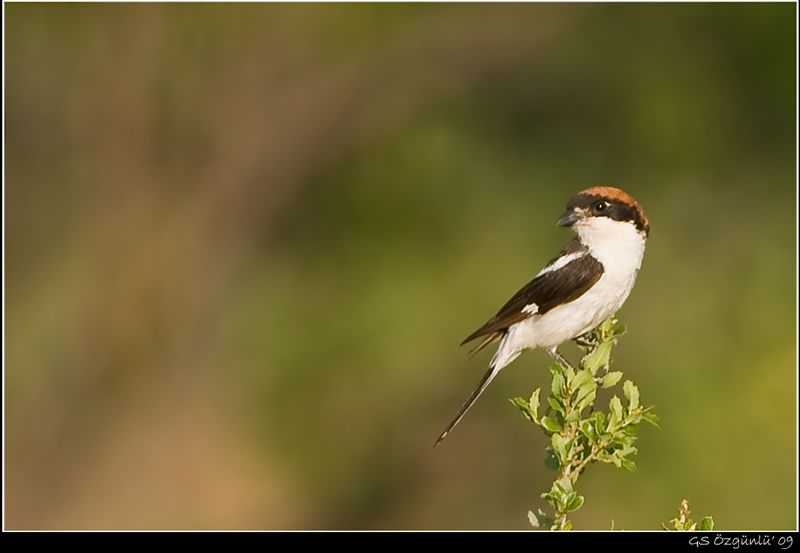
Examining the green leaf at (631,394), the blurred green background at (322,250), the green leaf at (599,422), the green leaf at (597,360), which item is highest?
the green leaf at (631,394)

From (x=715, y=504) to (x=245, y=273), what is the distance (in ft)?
19.7

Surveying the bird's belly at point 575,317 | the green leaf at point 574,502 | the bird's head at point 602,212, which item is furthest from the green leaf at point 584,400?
the bird's head at point 602,212

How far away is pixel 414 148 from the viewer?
1371cm

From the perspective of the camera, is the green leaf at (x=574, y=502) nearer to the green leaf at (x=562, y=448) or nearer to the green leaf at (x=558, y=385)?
the green leaf at (x=562, y=448)

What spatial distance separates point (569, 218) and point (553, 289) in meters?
0.31

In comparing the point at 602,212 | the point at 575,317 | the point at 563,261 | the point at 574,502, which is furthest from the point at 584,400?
the point at 602,212

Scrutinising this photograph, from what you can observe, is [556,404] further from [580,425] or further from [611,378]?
[611,378]

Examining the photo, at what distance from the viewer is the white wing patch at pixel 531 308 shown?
4566mm

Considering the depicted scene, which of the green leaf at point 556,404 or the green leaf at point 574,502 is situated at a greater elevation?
the green leaf at point 556,404

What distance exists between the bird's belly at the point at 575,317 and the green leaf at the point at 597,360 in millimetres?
815

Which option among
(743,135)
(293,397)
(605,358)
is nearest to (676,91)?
(743,135)

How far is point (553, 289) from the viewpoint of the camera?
4.58 meters

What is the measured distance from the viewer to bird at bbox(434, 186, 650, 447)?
455 centimetres

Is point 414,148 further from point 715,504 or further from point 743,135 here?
point 715,504
